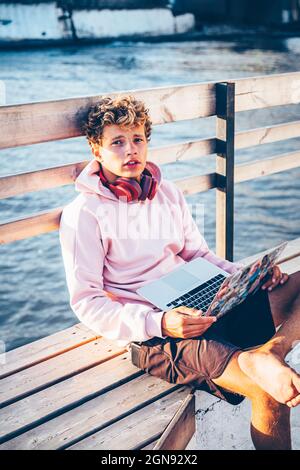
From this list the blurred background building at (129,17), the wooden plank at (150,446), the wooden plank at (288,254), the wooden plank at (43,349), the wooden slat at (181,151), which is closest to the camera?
the wooden plank at (150,446)

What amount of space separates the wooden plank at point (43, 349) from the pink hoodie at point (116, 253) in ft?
1.02

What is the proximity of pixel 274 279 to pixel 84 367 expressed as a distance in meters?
0.82

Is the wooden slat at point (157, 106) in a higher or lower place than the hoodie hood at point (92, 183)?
higher

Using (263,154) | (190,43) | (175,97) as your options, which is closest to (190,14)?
(190,43)

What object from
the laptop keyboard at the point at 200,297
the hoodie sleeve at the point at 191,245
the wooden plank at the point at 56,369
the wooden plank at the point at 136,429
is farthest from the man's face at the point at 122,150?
the wooden plank at the point at 136,429

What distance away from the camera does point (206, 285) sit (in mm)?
2676

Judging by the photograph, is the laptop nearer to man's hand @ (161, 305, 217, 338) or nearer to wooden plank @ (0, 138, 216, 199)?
man's hand @ (161, 305, 217, 338)

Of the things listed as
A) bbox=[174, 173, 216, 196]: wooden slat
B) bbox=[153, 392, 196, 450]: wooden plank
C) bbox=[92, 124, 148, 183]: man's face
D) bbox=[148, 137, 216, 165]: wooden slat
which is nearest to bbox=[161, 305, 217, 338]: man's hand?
bbox=[153, 392, 196, 450]: wooden plank

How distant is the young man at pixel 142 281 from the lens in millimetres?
2361

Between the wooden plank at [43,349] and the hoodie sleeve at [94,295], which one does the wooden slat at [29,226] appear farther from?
the wooden plank at [43,349]

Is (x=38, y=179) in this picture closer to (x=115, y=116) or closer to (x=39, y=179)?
(x=39, y=179)

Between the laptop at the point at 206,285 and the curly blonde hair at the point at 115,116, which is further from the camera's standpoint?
the curly blonde hair at the point at 115,116
